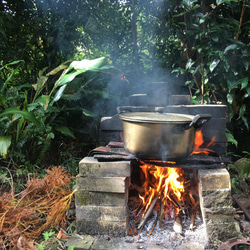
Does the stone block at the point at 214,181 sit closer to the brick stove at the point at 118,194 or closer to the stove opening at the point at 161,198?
the brick stove at the point at 118,194

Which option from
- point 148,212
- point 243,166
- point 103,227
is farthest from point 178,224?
point 243,166

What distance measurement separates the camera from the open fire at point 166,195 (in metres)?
1.94

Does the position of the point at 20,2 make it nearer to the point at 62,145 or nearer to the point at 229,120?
the point at 62,145

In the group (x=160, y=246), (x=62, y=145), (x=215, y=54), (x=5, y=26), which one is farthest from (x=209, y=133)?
(x=5, y=26)

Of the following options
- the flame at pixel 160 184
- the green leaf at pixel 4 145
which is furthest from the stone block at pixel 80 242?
the green leaf at pixel 4 145

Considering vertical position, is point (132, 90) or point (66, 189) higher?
point (132, 90)

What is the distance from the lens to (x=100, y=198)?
1.77 metres

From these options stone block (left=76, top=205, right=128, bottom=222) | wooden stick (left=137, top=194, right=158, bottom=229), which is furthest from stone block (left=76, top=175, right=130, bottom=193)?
wooden stick (left=137, top=194, right=158, bottom=229)

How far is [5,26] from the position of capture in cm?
316

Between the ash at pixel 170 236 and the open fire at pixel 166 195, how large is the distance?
0.04 meters

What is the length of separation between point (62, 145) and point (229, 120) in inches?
87.5

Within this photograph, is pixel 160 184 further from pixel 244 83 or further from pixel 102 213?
pixel 244 83

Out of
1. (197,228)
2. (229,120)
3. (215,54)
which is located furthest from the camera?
(229,120)

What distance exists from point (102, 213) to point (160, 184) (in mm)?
641
